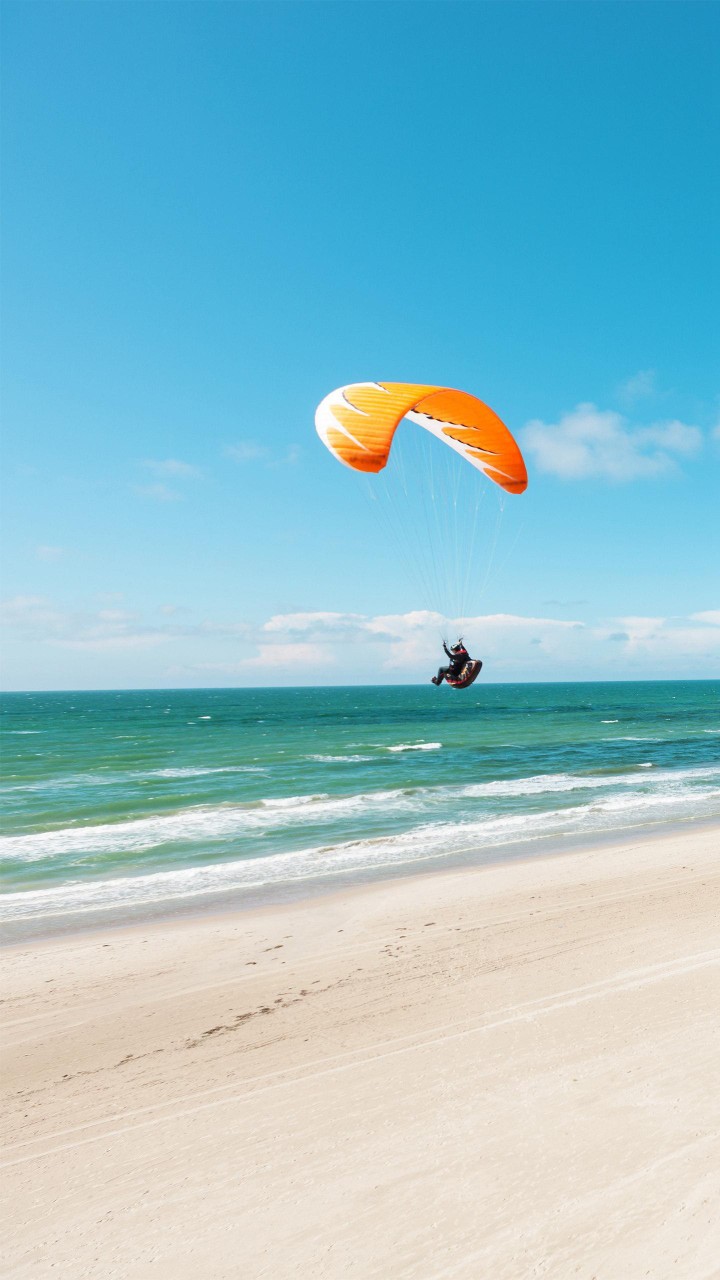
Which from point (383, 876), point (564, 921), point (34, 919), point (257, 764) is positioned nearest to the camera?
point (564, 921)

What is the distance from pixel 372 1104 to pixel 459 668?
8311 mm

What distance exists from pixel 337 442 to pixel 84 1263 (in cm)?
1040

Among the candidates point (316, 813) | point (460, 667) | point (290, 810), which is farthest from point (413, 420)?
point (290, 810)

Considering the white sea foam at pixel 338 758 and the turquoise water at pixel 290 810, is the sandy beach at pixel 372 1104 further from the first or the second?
the white sea foam at pixel 338 758

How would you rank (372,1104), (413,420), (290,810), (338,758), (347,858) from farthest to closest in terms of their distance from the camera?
(338,758)
(290,810)
(347,858)
(413,420)
(372,1104)

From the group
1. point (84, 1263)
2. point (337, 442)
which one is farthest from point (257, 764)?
point (84, 1263)

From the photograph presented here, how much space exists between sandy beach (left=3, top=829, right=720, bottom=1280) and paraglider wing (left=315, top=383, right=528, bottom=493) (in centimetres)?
766

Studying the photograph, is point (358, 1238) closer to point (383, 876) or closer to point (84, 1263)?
point (84, 1263)

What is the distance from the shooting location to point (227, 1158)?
4.64 meters

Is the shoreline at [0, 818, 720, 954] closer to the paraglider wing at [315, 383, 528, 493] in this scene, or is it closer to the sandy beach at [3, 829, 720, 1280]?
the sandy beach at [3, 829, 720, 1280]

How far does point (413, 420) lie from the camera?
13.6 m

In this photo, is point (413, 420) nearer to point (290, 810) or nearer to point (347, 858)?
point (347, 858)

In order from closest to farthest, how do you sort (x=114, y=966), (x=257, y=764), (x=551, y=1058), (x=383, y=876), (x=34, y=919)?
1. (x=551, y=1058)
2. (x=114, y=966)
3. (x=34, y=919)
4. (x=383, y=876)
5. (x=257, y=764)

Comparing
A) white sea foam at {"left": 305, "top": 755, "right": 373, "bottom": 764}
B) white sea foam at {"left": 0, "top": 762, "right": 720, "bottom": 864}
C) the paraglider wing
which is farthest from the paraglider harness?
white sea foam at {"left": 305, "top": 755, "right": 373, "bottom": 764}
